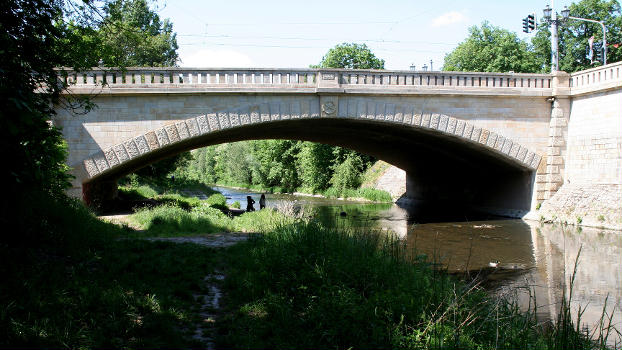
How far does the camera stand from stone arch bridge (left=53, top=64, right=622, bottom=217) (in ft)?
48.7

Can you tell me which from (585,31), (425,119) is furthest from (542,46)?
(425,119)

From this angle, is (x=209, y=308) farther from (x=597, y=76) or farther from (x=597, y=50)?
(x=597, y=50)

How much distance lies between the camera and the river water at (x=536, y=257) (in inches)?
297

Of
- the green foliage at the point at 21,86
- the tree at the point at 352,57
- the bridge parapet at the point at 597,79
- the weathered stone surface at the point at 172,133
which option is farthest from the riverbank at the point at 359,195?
the green foliage at the point at 21,86

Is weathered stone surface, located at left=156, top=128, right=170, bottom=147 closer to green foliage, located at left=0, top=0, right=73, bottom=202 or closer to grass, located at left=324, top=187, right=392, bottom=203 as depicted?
green foliage, located at left=0, top=0, right=73, bottom=202

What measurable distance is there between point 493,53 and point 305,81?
30.2 meters

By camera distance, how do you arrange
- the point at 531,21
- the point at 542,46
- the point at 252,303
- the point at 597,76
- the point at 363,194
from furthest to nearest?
the point at 542,46
the point at 363,194
the point at 531,21
the point at 597,76
the point at 252,303

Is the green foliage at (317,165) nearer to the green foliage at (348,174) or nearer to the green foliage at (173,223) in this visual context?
the green foliage at (348,174)

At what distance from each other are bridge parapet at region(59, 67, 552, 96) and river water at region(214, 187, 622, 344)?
462cm

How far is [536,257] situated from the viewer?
37.3ft

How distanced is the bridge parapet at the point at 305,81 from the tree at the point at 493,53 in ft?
77.8

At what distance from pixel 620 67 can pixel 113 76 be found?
604 inches

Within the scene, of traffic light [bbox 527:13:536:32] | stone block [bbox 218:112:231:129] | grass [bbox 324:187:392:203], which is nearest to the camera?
stone block [bbox 218:112:231:129]

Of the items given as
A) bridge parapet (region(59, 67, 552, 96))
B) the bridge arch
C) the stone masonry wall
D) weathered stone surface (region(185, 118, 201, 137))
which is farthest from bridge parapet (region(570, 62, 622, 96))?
weathered stone surface (region(185, 118, 201, 137))
